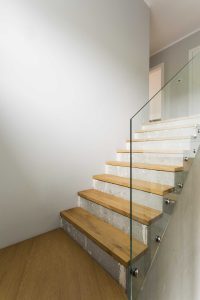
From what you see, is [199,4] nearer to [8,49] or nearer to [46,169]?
[8,49]

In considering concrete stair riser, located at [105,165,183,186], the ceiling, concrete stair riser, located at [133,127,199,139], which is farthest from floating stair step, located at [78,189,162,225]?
the ceiling

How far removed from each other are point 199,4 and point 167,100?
2161 millimetres

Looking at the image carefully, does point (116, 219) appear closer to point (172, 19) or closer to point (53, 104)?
point (53, 104)

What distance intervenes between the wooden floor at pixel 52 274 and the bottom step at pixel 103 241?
59 millimetres

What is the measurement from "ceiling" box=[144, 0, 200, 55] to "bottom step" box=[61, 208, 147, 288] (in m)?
3.93

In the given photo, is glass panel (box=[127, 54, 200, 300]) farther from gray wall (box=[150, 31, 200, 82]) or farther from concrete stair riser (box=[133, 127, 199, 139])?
gray wall (box=[150, 31, 200, 82])

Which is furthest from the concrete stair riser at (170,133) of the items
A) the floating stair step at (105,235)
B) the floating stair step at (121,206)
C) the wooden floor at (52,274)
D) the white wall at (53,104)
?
the wooden floor at (52,274)

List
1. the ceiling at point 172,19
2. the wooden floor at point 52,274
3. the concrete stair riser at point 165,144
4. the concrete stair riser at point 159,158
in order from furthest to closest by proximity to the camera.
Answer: the ceiling at point 172,19, the concrete stair riser at point 165,144, the concrete stair riser at point 159,158, the wooden floor at point 52,274

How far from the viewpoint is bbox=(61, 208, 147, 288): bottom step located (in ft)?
3.88

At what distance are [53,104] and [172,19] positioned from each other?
343 cm

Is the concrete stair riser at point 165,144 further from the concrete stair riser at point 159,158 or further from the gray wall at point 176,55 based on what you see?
the gray wall at point 176,55

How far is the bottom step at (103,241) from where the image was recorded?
1.18 m

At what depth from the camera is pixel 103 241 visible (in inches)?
52.8

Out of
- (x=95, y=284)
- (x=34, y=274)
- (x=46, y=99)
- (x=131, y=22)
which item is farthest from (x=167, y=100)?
(x=34, y=274)
